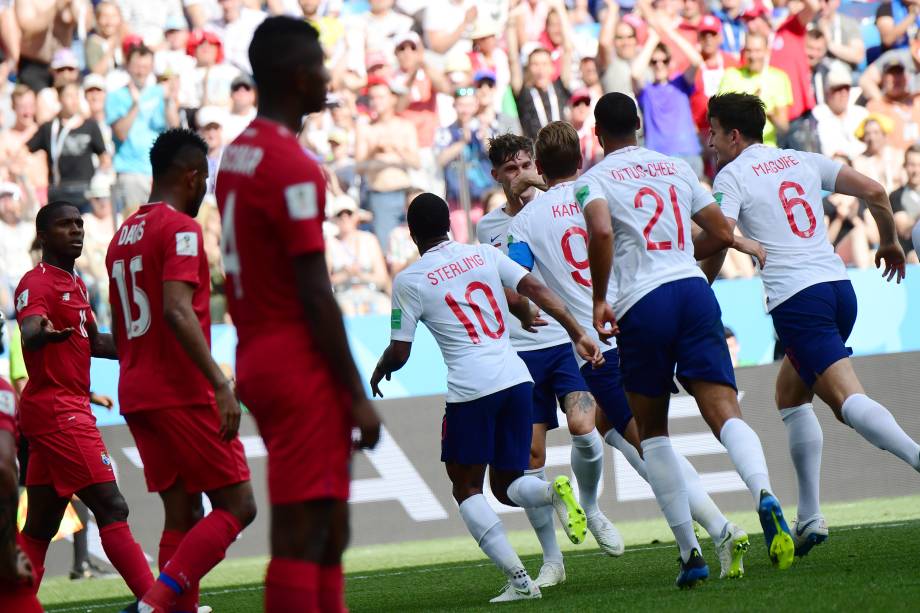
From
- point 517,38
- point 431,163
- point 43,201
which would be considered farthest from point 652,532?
point 517,38

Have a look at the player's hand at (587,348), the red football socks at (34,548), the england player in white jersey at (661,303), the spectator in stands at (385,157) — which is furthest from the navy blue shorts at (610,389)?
the spectator in stands at (385,157)

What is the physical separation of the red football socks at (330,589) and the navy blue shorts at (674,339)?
283cm

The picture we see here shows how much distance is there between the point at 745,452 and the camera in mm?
6750

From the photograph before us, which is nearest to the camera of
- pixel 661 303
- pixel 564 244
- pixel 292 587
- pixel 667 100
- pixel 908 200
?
pixel 292 587

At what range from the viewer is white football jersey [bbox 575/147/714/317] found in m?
6.82

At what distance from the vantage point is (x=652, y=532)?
1127 centimetres

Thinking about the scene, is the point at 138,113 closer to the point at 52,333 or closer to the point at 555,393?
the point at 555,393

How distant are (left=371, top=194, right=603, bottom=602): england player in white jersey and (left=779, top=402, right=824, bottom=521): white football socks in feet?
5.40

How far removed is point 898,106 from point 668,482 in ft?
37.2

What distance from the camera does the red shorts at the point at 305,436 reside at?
4090 mm

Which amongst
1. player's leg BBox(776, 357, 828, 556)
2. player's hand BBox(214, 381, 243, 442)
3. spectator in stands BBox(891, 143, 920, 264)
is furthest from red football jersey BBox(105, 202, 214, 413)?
spectator in stands BBox(891, 143, 920, 264)

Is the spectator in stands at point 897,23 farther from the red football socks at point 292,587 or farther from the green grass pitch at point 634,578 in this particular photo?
the red football socks at point 292,587

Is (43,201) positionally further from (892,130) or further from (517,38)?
(892,130)

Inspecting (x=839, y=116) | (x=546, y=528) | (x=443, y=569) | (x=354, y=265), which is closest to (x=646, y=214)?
(x=546, y=528)
